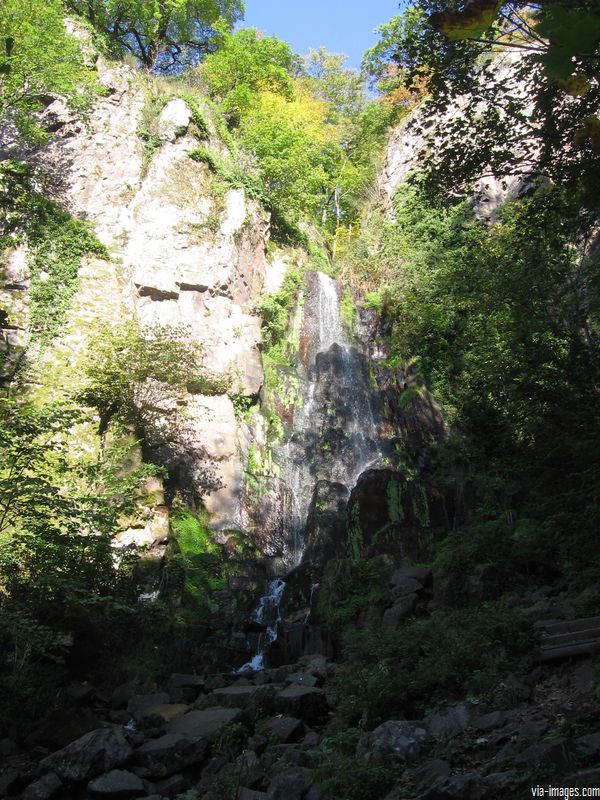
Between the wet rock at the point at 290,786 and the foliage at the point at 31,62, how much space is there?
18.9 m

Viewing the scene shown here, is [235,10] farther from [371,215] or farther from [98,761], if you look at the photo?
[98,761]

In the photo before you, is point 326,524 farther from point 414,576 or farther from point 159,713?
point 159,713

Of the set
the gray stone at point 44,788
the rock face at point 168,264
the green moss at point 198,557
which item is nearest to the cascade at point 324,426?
the rock face at point 168,264

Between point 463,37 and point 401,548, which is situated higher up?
point 463,37

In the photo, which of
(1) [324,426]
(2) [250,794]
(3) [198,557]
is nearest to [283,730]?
(2) [250,794]

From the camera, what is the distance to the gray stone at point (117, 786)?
592cm

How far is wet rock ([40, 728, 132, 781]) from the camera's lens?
20.2 feet

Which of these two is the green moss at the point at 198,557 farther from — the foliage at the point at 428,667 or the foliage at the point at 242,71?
the foliage at the point at 242,71

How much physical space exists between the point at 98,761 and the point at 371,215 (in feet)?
81.2

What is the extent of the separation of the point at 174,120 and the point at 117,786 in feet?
68.3

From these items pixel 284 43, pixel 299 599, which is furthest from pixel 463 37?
pixel 284 43

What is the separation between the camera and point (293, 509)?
1727cm

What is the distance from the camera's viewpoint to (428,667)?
662 centimetres

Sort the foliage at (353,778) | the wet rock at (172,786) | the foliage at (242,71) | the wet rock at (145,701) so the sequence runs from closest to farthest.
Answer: the foliage at (353,778), the wet rock at (172,786), the wet rock at (145,701), the foliage at (242,71)
